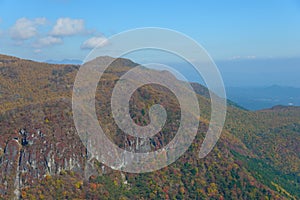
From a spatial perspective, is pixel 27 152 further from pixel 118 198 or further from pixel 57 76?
pixel 57 76

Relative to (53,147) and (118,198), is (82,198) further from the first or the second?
(53,147)

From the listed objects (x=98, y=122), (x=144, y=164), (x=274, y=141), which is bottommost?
(x=274, y=141)

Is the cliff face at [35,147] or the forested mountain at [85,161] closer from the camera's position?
the cliff face at [35,147]

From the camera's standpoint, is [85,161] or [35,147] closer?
[35,147]

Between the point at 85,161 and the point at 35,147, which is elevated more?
the point at 35,147

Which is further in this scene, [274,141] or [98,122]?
[274,141]

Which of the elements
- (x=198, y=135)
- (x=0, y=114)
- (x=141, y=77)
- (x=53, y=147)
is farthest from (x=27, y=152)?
(x=141, y=77)

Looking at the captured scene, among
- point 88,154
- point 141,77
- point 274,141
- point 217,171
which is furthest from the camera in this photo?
point 274,141

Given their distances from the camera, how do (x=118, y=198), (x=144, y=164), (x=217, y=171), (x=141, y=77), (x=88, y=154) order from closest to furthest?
(x=144, y=164)
(x=118, y=198)
(x=88, y=154)
(x=217, y=171)
(x=141, y=77)

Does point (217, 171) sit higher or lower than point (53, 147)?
lower

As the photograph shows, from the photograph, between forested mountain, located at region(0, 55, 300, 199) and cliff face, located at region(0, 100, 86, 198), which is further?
forested mountain, located at region(0, 55, 300, 199)
